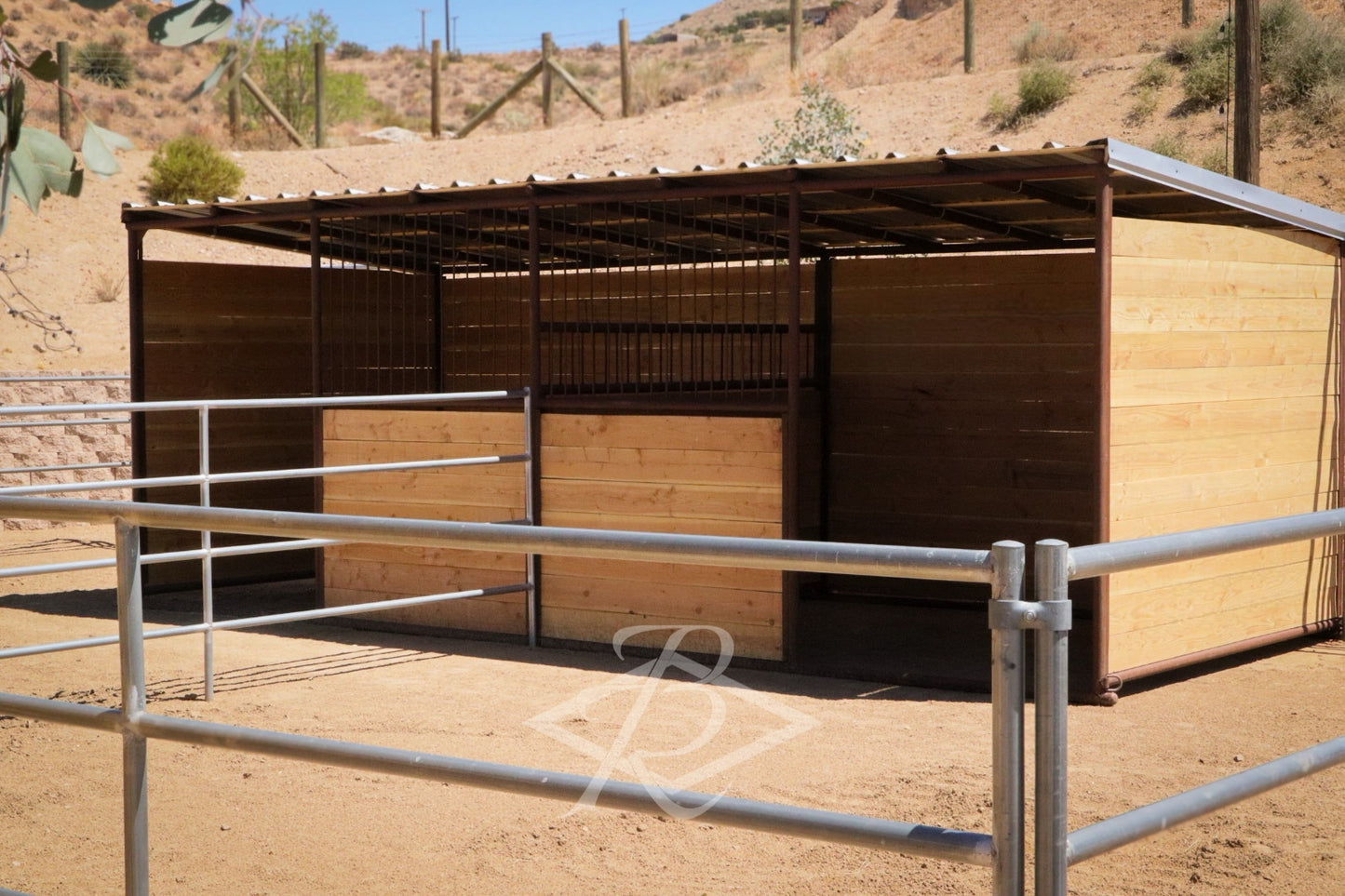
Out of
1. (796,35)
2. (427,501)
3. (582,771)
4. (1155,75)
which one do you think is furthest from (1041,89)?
(582,771)

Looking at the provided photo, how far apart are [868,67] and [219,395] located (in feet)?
81.5

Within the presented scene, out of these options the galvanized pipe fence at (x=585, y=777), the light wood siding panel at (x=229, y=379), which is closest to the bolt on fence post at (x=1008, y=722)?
the galvanized pipe fence at (x=585, y=777)

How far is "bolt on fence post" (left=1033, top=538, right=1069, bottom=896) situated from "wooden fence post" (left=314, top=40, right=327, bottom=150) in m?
25.2

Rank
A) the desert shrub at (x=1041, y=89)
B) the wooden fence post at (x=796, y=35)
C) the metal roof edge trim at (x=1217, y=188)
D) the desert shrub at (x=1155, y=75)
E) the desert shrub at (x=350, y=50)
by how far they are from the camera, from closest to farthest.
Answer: the metal roof edge trim at (x=1217, y=188) < the desert shrub at (x=1155, y=75) < the desert shrub at (x=1041, y=89) < the wooden fence post at (x=796, y=35) < the desert shrub at (x=350, y=50)

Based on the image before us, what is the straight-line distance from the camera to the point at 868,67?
3073 cm

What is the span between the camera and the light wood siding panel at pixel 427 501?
6.93 meters

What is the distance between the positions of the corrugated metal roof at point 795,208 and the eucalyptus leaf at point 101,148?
162 inches

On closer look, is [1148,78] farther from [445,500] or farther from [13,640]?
[13,640]

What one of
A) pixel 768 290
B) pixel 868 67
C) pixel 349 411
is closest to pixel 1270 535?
pixel 349 411

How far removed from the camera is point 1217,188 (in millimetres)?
5859

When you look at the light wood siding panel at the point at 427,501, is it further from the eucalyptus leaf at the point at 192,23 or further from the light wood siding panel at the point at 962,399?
the eucalyptus leaf at the point at 192,23

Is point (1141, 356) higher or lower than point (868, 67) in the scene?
lower

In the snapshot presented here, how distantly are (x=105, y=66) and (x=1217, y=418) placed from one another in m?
31.5

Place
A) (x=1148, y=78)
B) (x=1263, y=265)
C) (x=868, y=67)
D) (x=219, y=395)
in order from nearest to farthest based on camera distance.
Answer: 1. (x=1263, y=265)
2. (x=219, y=395)
3. (x=1148, y=78)
4. (x=868, y=67)
